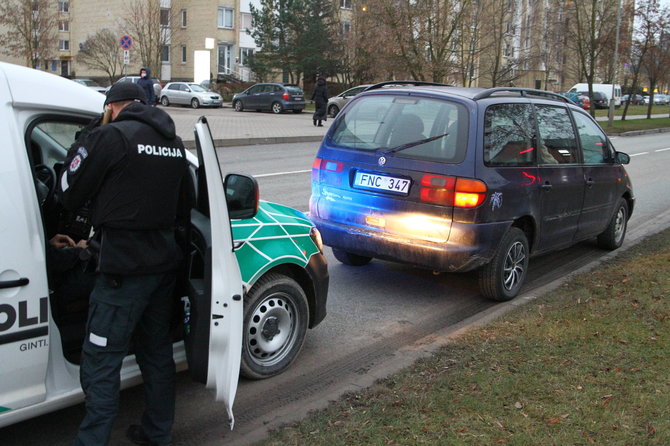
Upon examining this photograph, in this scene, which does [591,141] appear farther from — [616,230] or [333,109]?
[333,109]

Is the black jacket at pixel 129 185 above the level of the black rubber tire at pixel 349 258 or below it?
above

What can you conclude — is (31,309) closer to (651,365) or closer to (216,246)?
(216,246)

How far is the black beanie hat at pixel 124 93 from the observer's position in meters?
3.03

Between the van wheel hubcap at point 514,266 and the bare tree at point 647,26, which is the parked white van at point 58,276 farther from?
the bare tree at point 647,26

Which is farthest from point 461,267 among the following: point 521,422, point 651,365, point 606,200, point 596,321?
point 606,200

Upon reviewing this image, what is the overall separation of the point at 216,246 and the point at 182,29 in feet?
195

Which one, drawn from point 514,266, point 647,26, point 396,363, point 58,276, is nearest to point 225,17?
point 647,26

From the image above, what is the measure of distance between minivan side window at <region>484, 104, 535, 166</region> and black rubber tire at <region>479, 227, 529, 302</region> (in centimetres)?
62

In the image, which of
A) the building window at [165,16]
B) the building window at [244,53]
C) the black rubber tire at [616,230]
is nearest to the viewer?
the black rubber tire at [616,230]

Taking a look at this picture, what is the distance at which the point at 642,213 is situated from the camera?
36.3 ft

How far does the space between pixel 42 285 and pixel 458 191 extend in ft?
10.9

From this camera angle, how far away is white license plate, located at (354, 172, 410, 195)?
18.5 feet

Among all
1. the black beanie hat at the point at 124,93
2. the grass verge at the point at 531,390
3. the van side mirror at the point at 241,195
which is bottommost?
the grass verge at the point at 531,390

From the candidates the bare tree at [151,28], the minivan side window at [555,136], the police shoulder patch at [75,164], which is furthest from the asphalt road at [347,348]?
the bare tree at [151,28]
